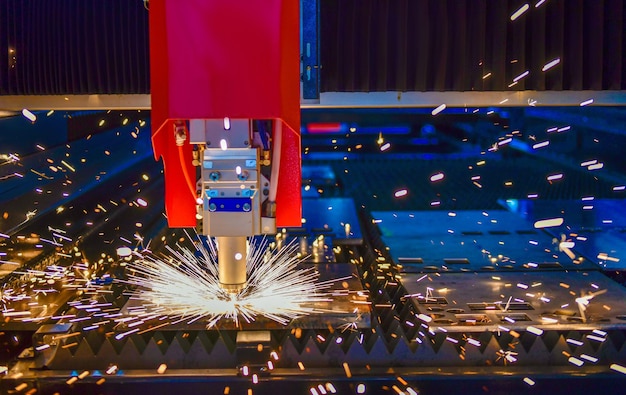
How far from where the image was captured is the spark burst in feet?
9.37

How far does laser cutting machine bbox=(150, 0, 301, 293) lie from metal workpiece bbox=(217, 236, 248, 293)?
16 centimetres

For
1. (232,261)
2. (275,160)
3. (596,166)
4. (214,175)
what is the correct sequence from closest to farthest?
(214,175)
(275,160)
(232,261)
(596,166)

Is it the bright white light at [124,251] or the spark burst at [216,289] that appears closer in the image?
the spark burst at [216,289]

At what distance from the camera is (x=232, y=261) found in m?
2.47

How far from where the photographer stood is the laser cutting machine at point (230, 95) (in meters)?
2.06

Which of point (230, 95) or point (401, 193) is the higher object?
point (401, 193)

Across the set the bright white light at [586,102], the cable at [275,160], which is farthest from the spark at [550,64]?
the cable at [275,160]

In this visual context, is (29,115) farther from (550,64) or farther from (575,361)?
(575,361)

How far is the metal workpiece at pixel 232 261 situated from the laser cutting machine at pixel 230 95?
0.16 metres

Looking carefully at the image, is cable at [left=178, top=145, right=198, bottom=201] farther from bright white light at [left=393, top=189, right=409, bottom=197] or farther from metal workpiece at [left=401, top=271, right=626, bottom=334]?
bright white light at [left=393, top=189, right=409, bottom=197]

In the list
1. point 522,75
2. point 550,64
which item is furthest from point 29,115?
point 550,64

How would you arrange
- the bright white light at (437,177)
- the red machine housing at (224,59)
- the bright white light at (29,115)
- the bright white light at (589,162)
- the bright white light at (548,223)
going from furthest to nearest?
the bright white light at (589,162) < the bright white light at (437,177) < the bright white light at (29,115) < the bright white light at (548,223) < the red machine housing at (224,59)

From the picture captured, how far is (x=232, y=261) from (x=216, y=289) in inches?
24.8

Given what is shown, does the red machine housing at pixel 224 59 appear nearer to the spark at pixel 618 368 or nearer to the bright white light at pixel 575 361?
the bright white light at pixel 575 361
